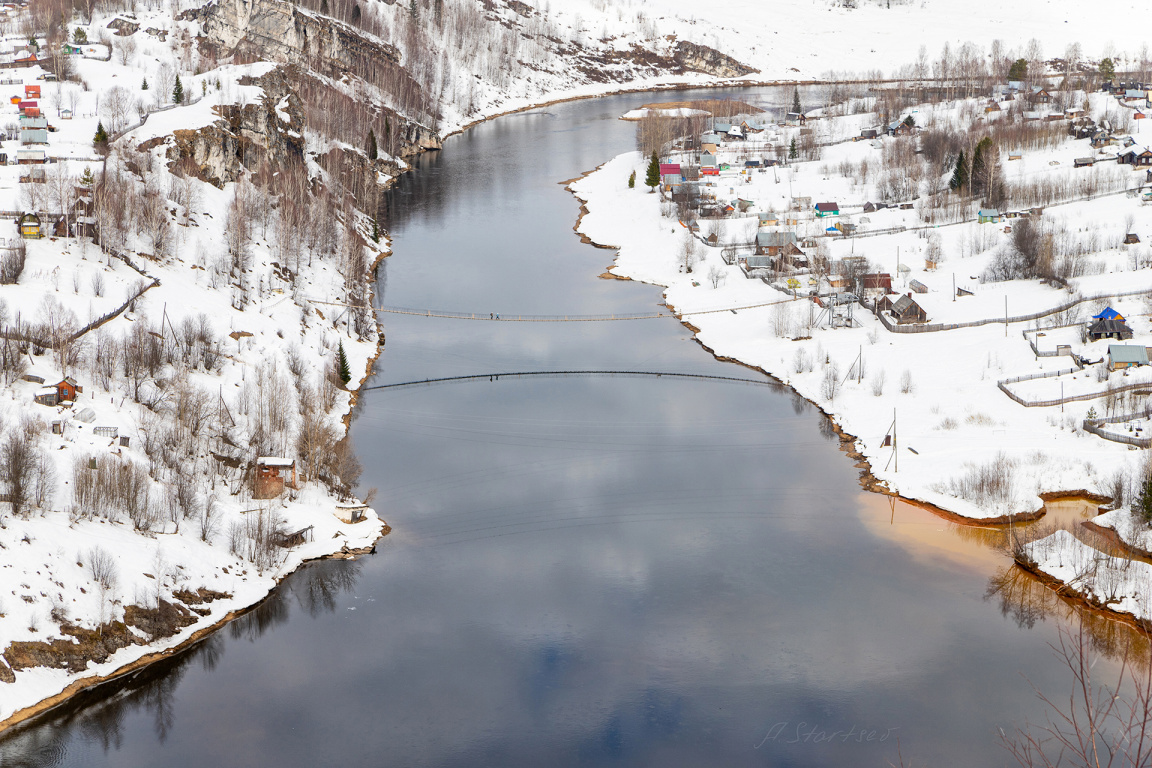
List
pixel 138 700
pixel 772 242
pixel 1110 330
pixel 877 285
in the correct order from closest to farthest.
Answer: pixel 138 700, pixel 1110 330, pixel 877 285, pixel 772 242

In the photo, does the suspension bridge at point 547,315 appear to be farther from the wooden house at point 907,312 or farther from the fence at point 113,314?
the fence at point 113,314

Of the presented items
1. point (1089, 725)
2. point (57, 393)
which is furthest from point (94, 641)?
point (1089, 725)

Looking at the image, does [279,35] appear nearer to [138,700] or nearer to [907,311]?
[907,311]

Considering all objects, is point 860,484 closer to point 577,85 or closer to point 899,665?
point 899,665

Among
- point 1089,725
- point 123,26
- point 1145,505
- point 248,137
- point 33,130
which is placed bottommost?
point 1089,725

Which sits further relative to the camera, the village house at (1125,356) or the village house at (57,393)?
the village house at (1125,356)

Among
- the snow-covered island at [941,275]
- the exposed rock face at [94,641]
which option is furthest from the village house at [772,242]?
the exposed rock face at [94,641]
